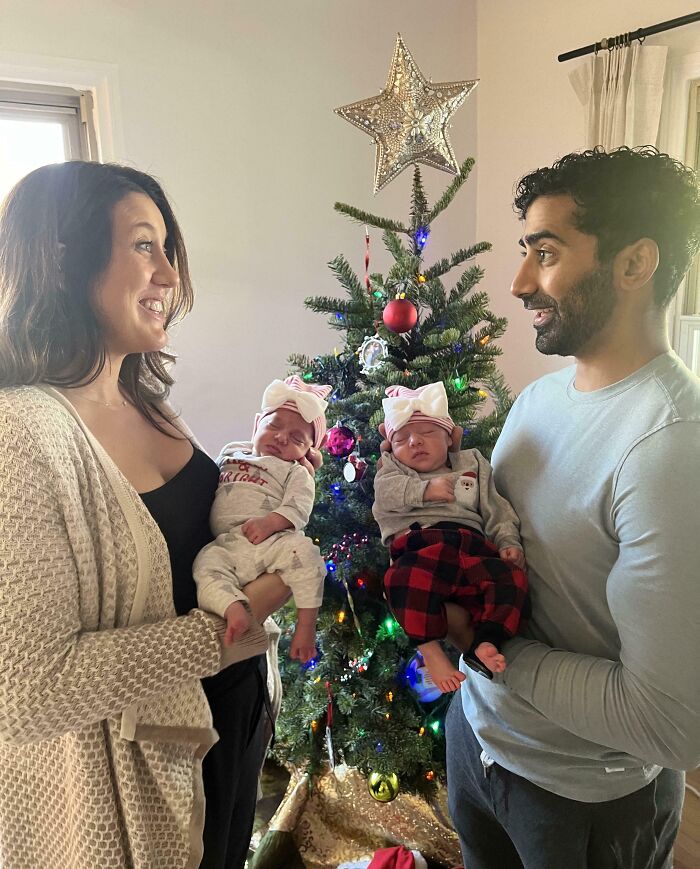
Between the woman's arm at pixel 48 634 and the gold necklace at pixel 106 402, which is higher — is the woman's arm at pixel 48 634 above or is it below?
below

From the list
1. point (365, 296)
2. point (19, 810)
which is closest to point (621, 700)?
point (19, 810)

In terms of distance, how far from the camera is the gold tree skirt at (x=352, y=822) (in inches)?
73.7

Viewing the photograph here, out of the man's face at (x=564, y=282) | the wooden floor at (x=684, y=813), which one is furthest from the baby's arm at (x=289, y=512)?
the wooden floor at (x=684, y=813)

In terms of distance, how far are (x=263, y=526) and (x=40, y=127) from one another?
2188 millimetres

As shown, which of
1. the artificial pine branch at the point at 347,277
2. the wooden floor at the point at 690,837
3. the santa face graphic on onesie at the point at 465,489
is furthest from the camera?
the wooden floor at the point at 690,837

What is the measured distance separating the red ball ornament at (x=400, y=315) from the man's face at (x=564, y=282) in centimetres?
61

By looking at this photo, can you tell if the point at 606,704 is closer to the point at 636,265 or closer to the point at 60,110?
the point at 636,265

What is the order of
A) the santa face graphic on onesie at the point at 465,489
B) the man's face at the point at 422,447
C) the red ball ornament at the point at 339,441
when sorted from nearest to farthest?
the santa face graphic on onesie at the point at 465,489 < the man's face at the point at 422,447 < the red ball ornament at the point at 339,441

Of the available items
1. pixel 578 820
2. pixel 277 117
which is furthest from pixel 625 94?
pixel 578 820

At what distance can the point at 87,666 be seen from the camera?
848mm

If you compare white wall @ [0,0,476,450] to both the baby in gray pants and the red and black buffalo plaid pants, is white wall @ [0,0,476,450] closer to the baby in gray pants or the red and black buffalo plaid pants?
the baby in gray pants

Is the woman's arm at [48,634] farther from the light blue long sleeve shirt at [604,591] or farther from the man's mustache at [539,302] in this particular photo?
the man's mustache at [539,302]

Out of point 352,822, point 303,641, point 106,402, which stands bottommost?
point 352,822

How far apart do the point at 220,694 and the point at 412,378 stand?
3.15 ft
